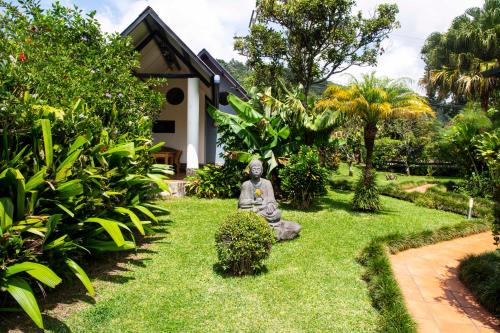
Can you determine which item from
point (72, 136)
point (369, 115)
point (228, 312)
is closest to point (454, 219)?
point (369, 115)

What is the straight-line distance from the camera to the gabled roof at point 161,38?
471 inches

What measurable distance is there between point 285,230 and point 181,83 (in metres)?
11.0

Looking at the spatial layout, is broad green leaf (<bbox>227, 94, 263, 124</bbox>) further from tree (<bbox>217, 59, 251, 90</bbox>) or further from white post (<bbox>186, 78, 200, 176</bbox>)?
tree (<bbox>217, 59, 251, 90</bbox>)

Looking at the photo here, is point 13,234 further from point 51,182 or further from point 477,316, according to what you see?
point 477,316

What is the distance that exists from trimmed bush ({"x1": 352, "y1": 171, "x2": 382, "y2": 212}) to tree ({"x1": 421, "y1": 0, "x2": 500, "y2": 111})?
1631cm

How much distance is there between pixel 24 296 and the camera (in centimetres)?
407

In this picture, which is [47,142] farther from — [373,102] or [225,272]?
[373,102]

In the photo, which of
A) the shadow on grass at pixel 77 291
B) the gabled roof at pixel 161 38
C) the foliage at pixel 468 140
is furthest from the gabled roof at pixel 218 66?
the foliage at pixel 468 140

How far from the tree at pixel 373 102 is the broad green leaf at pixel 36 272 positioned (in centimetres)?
869

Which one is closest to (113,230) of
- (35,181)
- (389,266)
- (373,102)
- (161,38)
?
(35,181)

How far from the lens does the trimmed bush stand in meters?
11.4

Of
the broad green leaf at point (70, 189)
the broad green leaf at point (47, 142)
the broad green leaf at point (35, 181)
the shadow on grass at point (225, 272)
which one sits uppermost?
the broad green leaf at point (47, 142)

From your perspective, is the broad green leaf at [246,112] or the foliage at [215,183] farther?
the foliage at [215,183]

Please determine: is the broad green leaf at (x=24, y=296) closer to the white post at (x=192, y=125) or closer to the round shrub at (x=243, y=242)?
the round shrub at (x=243, y=242)
